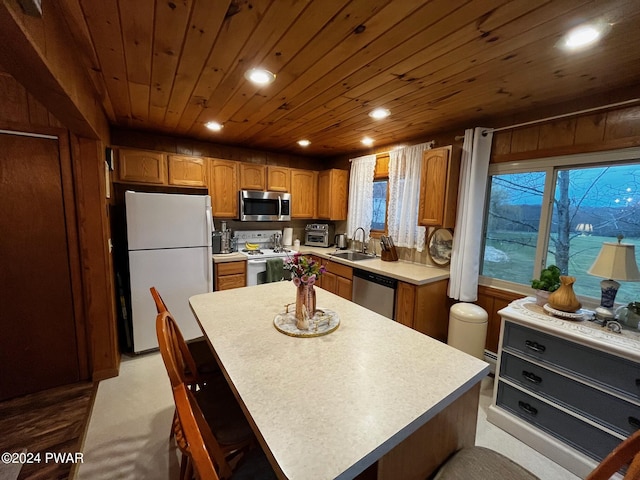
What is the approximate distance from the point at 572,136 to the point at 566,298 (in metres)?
1.20

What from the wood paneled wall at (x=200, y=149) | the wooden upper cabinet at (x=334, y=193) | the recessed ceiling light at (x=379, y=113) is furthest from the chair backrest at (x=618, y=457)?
the wood paneled wall at (x=200, y=149)

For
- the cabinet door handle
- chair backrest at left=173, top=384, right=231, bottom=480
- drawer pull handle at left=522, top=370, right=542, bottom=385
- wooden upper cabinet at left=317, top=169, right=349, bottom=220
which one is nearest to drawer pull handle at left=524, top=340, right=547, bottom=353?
drawer pull handle at left=522, top=370, right=542, bottom=385

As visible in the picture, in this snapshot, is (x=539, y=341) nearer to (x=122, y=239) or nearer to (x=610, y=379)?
(x=610, y=379)

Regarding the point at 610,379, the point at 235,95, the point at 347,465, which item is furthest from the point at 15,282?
the point at 610,379

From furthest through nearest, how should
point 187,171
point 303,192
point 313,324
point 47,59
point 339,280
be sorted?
point 303,192 < point 339,280 < point 187,171 < point 313,324 < point 47,59

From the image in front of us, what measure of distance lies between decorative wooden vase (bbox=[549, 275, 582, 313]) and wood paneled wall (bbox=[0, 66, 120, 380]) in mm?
3413

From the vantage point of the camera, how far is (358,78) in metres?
1.73

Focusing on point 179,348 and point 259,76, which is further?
point 259,76

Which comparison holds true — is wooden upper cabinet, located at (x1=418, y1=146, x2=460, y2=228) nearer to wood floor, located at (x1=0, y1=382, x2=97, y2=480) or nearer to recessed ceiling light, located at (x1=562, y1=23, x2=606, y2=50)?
recessed ceiling light, located at (x1=562, y1=23, x2=606, y2=50)

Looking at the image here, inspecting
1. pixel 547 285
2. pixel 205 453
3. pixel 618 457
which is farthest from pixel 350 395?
pixel 547 285

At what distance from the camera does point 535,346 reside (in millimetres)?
1749

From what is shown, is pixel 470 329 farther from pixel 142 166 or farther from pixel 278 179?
pixel 142 166

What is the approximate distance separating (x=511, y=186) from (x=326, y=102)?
1829mm

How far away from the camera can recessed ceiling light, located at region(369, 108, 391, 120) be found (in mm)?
2289
